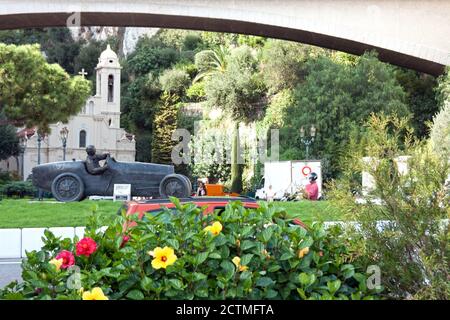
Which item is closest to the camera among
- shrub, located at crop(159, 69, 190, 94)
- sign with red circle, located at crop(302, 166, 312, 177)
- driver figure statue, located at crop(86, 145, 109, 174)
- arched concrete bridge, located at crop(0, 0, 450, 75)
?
driver figure statue, located at crop(86, 145, 109, 174)

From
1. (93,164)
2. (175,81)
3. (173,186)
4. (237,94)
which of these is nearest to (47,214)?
(93,164)

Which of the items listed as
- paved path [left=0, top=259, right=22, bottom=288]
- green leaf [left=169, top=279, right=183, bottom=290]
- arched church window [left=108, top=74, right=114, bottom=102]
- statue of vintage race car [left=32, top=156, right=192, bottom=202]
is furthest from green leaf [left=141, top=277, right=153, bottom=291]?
arched church window [left=108, top=74, right=114, bottom=102]

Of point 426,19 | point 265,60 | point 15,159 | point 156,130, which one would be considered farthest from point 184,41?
point 426,19

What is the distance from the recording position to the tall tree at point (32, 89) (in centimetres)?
4034

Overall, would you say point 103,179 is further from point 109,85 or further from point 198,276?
point 109,85

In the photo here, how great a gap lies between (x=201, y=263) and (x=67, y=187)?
23474 millimetres

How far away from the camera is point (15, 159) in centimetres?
6994

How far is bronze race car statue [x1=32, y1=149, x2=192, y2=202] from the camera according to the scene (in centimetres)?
2688

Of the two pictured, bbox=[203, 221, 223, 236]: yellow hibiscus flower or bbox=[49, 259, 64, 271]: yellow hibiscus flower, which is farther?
bbox=[203, 221, 223, 236]: yellow hibiscus flower

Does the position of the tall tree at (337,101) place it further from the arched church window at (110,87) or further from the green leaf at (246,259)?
the green leaf at (246,259)

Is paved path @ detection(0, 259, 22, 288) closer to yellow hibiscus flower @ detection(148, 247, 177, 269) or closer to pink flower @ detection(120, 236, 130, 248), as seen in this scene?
pink flower @ detection(120, 236, 130, 248)

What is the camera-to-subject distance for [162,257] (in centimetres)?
398

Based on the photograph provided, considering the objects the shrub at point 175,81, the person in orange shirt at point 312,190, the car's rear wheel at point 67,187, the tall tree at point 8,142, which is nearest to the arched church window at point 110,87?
A: the shrub at point 175,81

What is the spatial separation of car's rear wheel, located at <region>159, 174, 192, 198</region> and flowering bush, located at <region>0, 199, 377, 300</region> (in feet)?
72.8
